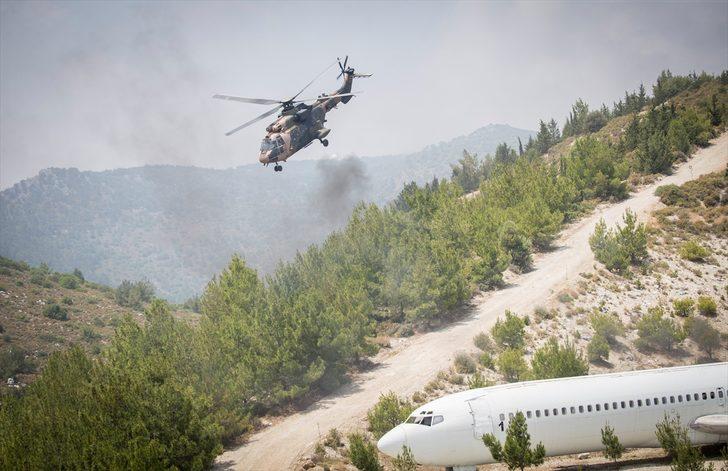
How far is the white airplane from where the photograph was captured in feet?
72.0

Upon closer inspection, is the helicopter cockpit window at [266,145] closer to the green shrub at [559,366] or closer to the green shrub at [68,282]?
the green shrub at [559,366]

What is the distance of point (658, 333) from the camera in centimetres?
A: 4300

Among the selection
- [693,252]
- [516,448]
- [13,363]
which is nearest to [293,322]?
[516,448]

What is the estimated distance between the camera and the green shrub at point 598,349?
4172 cm

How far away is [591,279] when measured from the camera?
2106 inches

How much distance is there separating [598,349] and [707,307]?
516 inches

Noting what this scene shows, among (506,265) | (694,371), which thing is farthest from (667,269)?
(694,371)

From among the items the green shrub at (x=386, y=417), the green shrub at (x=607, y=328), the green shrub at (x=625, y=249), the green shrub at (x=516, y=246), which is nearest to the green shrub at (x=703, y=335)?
the green shrub at (x=607, y=328)

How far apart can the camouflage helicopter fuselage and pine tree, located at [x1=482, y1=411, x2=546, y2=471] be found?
61.9ft

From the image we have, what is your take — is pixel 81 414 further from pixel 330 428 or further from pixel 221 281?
pixel 221 281

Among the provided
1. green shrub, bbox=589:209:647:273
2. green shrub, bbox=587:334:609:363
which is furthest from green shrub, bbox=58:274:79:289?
green shrub, bbox=587:334:609:363

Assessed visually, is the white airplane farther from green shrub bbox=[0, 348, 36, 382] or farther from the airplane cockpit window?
green shrub bbox=[0, 348, 36, 382]

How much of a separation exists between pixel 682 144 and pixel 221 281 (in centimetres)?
7401

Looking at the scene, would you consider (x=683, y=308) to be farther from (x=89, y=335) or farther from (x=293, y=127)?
(x=89, y=335)
